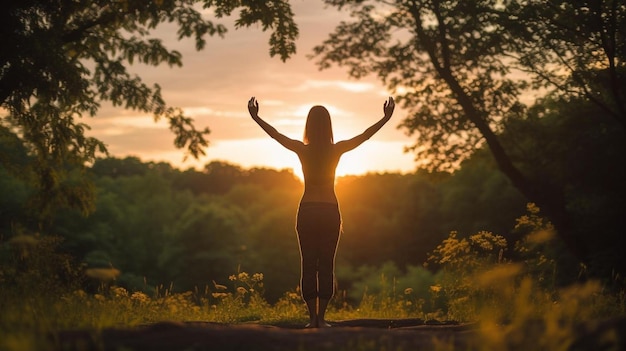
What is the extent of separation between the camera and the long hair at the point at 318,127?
26.9 feet

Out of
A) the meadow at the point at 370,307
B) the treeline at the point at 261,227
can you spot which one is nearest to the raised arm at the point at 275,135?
the meadow at the point at 370,307

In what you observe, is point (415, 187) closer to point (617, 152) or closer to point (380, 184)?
point (380, 184)

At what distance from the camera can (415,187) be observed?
66688 millimetres

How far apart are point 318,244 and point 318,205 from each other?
17.3 inches

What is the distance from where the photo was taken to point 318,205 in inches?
313

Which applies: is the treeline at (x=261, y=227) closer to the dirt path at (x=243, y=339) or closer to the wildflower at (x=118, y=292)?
the wildflower at (x=118, y=292)

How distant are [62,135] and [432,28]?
31.0 feet

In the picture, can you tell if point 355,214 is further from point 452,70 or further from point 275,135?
point 275,135

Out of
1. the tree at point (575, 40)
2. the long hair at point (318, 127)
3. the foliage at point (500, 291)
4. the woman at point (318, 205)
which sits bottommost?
the foliage at point (500, 291)

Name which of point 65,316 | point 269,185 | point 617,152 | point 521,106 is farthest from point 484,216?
point 269,185

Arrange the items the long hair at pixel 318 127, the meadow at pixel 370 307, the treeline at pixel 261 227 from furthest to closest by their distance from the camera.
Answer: the treeline at pixel 261 227 → the long hair at pixel 318 127 → the meadow at pixel 370 307

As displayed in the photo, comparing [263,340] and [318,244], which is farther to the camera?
[318,244]

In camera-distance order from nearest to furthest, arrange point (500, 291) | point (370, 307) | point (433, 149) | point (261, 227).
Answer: point (500, 291), point (370, 307), point (433, 149), point (261, 227)

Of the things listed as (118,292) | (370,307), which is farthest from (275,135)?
(370,307)
